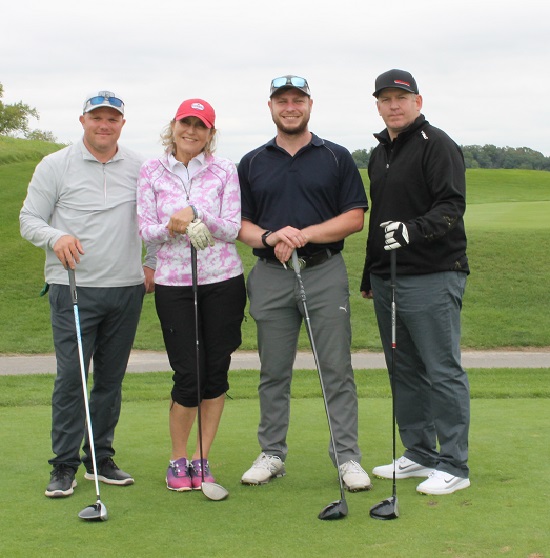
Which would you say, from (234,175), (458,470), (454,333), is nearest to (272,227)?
(234,175)

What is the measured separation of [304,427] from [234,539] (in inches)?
97.5

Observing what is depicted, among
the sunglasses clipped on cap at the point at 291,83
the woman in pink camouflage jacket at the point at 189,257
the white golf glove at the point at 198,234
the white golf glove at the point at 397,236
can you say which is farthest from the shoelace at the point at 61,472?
the sunglasses clipped on cap at the point at 291,83

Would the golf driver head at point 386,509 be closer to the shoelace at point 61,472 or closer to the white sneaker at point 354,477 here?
the white sneaker at point 354,477

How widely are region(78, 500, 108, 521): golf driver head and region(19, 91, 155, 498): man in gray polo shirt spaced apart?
661mm

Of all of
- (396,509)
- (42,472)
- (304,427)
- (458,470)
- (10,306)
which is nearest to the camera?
(396,509)

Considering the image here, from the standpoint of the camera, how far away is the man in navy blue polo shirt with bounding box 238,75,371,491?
199 inches

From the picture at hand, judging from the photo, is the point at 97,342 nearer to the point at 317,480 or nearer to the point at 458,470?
the point at 317,480

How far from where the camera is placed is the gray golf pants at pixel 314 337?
5121 millimetres

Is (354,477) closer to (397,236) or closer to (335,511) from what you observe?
(335,511)

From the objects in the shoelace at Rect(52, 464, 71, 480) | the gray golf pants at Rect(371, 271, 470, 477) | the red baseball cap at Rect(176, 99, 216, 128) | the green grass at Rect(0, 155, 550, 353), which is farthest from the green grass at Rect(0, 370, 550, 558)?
the green grass at Rect(0, 155, 550, 353)

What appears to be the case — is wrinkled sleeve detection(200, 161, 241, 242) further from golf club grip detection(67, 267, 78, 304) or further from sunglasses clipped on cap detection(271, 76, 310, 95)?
golf club grip detection(67, 267, 78, 304)

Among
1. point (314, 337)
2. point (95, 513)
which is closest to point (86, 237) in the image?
point (314, 337)

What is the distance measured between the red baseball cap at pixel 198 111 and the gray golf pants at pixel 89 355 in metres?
1.02

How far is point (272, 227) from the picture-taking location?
5.10 metres
